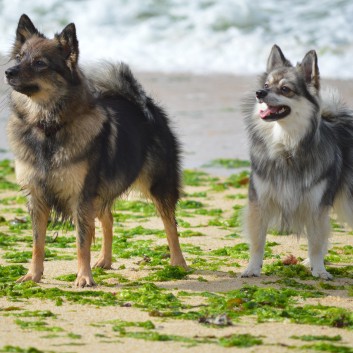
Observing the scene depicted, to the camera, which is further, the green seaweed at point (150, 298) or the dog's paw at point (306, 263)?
the dog's paw at point (306, 263)

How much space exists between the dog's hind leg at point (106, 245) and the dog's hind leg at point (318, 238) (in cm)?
148

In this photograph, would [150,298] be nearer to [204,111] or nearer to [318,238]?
[318,238]

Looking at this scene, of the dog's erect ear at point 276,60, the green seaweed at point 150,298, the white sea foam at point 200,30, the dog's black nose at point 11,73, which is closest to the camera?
the green seaweed at point 150,298

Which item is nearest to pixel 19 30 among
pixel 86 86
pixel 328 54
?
pixel 86 86

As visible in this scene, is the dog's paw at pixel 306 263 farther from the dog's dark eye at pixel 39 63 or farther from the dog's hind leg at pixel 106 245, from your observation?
the dog's dark eye at pixel 39 63

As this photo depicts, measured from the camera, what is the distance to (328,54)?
1816cm

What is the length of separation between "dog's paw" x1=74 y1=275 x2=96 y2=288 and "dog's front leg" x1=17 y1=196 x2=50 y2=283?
317mm

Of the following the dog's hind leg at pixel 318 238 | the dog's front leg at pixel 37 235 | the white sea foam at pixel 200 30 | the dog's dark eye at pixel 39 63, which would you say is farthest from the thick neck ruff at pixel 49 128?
the white sea foam at pixel 200 30

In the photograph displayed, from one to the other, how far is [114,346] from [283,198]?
2.40 meters

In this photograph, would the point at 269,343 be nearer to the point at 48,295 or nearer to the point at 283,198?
the point at 48,295

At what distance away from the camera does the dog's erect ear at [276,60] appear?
21.7ft

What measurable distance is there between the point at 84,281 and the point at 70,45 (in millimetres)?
1562

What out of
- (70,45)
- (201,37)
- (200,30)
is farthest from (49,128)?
(200,30)

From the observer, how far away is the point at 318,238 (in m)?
6.46
